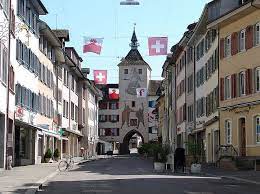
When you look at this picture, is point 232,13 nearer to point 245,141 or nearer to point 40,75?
point 245,141

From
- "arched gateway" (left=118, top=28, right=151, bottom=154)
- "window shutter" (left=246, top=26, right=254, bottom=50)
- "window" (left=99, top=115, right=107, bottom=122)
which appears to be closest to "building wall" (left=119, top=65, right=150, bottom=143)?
"arched gateway" (left=118, top=28, right=151, bottom=154)

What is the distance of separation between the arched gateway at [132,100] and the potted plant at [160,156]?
9213 cm

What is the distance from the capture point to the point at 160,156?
1583 inches

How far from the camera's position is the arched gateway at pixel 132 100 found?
133m

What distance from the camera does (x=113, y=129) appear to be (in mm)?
139875

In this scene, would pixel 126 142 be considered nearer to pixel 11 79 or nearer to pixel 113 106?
pixel 113 106

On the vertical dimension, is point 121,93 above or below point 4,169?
above

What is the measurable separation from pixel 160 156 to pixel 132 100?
307 ft

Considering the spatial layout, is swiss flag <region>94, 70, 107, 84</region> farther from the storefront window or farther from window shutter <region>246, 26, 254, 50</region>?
window shutter <region>246, 26, 254, 50</region>

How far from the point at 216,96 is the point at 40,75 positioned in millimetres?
14584

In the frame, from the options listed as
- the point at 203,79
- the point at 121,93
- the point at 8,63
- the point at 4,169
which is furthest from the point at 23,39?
the point at 121,93

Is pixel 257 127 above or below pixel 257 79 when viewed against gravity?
below

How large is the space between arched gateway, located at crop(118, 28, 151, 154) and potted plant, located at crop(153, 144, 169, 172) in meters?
92.1

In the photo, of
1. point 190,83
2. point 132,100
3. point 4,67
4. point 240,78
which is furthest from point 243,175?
point 132,100
